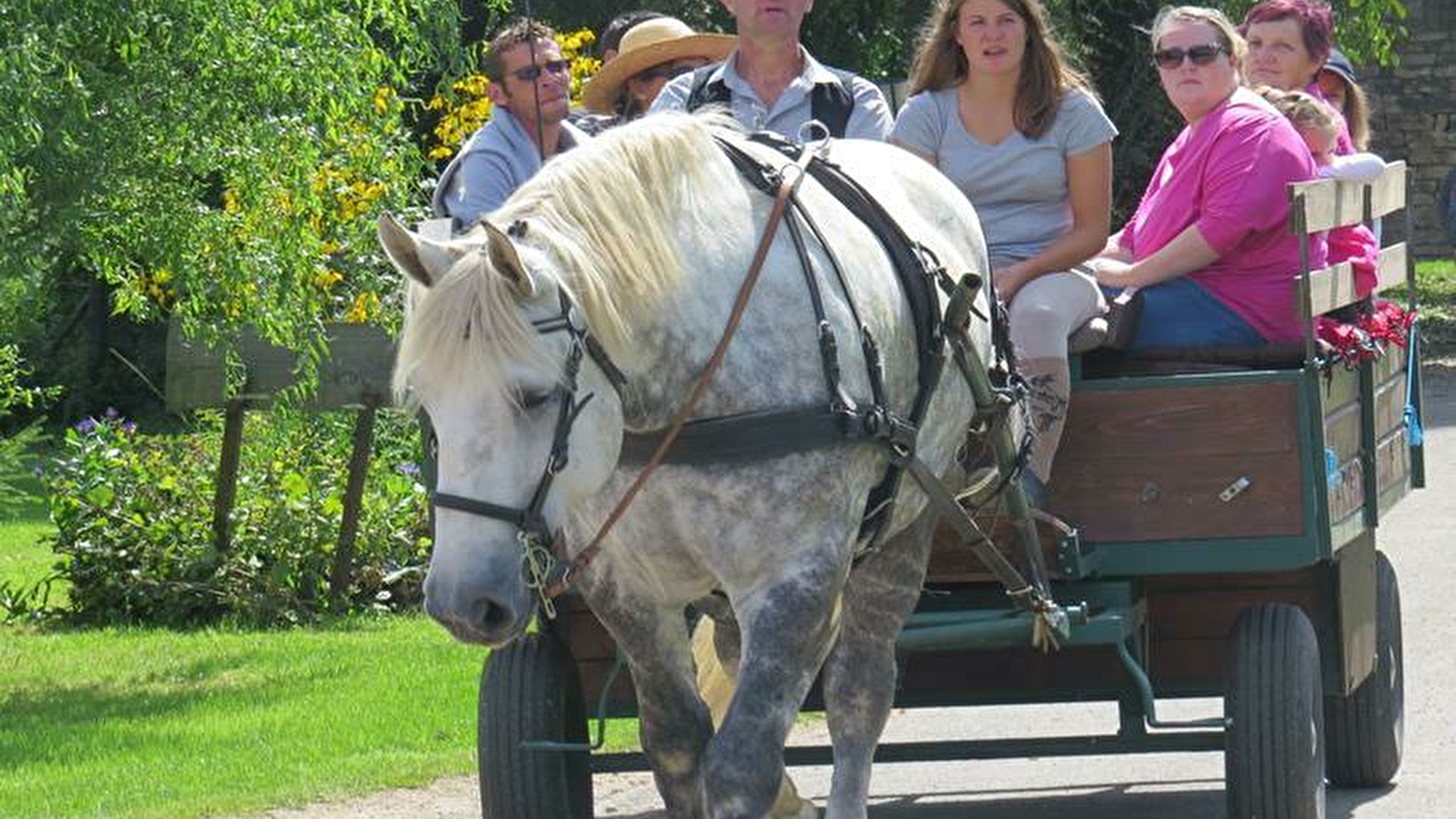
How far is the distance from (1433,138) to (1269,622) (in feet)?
94.4

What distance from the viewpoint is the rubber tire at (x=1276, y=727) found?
6.10m

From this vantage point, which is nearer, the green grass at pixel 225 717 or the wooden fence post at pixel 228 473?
the green grass at pixel 225 717

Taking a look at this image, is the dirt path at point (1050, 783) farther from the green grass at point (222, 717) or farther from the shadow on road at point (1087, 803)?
the green grass at point (222, 717)

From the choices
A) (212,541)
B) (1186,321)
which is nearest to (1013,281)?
(1186,321)

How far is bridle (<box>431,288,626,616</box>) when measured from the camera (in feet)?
14.7

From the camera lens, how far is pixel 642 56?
764cm

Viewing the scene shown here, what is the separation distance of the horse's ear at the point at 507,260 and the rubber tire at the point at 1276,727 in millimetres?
2426

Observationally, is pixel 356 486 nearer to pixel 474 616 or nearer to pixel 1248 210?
pixel 1248 210

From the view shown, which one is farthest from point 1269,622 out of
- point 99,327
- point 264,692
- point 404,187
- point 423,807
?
point 99,327

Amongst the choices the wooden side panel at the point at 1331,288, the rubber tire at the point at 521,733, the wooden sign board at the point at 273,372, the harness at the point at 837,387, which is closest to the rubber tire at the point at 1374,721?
the wooden side panel at the point at 1331,288

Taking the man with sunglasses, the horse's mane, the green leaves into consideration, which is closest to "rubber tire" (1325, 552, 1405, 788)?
the man with sunglasses

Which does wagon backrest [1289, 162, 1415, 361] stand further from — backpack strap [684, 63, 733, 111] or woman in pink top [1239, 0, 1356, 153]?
backpack strap [684, 63, 733, 111]

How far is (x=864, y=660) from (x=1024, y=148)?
147 centimetres

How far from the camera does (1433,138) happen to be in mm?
33750
